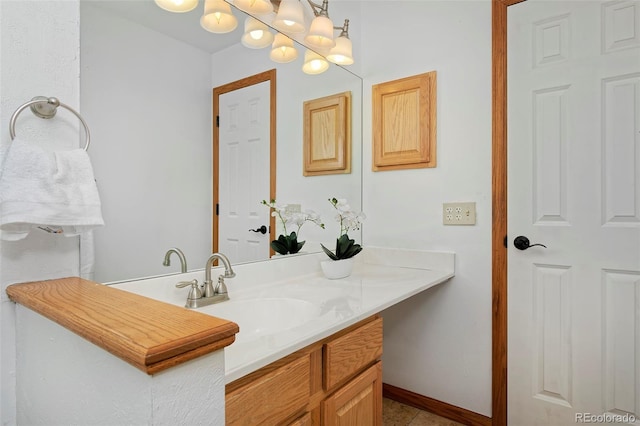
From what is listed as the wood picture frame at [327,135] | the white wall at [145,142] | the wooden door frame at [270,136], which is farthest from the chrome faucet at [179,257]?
the wood picture frame at [327,135]

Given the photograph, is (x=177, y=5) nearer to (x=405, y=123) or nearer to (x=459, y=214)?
(x=405, y=123)

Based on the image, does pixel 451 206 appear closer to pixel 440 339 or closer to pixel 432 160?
pixel 432 160

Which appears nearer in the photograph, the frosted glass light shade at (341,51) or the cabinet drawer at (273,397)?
the cabinet drawer at (273,397)

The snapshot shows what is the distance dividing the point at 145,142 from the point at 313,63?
104 centimetres

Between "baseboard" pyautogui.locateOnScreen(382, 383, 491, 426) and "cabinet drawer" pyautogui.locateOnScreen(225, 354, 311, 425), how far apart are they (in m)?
1.22

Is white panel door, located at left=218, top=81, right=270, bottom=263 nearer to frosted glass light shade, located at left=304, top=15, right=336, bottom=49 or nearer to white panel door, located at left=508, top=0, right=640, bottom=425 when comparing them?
frosted glass light shade, located at left=304, top=15, right=336, bottom=49

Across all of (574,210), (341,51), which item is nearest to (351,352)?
(574,210)

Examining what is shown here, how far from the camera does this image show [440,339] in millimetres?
1867

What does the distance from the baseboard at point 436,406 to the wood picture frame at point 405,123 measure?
125 centimetres

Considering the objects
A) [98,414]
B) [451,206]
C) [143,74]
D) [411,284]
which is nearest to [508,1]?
[451,206]

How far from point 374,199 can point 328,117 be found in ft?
1.78

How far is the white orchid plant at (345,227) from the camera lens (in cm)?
168

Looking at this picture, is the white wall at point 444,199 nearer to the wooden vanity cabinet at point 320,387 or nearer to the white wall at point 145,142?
the wooden vanity cabinet at point 320,387

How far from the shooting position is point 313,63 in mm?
1859
